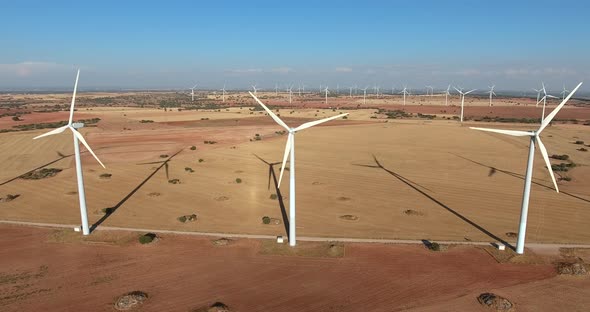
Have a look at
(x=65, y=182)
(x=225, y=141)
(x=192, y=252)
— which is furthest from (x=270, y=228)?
(x=225, y=141)

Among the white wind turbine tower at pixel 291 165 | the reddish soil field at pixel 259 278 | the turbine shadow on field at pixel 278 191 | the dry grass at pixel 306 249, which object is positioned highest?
the white wind turbine tower at pixel 291 165

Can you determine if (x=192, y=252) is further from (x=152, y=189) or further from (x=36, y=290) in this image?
(x=152, y=189)

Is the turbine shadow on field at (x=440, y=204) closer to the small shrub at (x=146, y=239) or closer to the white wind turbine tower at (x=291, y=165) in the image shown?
the white wind turbine tower at (x=291, y=165)

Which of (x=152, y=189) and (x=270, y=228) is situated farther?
(x=152, y=189)

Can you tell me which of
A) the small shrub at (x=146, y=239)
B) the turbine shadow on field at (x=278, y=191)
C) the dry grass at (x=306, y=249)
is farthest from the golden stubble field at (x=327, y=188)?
the small shrub at (x=146, y=239)

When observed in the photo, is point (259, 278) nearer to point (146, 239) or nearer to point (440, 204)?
point (146, 239)

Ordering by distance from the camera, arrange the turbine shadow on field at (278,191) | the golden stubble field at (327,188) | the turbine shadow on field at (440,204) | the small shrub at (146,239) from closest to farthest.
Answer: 1. the small shrub at (146,239)
2. the turbine shadow on field at (440,204)
3. the golden stubble field at (327,188)
4. the turbine shadow on field at (278,191)

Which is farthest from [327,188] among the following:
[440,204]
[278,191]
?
[440,204]

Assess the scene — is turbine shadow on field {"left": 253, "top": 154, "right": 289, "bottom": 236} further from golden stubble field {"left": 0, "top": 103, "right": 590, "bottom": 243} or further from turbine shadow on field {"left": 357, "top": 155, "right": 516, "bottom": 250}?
turbine shadow on field {"left": 357, "top": 155, "right": 516, "bottom": 250}
